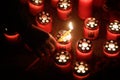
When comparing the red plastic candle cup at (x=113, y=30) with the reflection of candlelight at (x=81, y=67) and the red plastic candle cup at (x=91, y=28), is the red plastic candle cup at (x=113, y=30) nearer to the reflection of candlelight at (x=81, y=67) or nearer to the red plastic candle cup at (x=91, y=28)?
the red plastic candle cup at (x=91, y=28)

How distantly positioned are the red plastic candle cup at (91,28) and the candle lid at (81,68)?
38 centimetres

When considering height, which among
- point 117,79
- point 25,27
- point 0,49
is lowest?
point 117,79

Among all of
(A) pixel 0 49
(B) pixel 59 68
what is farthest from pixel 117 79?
(A) pixel 0 49

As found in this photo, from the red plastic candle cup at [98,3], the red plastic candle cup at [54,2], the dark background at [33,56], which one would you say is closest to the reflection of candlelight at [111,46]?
the dark background at [33,56]

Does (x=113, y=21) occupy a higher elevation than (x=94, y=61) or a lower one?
higher

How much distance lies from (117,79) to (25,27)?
966 millimetres

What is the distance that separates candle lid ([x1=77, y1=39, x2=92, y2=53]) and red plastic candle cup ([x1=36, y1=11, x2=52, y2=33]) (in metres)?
0.39

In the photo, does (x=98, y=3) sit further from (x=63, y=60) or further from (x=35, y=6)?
(x=63, y=60)

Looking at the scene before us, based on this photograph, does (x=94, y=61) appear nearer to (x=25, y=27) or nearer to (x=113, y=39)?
(x=113, y=39)

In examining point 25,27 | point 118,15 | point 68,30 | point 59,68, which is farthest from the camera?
point 118,15

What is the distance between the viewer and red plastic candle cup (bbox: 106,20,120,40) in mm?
3222

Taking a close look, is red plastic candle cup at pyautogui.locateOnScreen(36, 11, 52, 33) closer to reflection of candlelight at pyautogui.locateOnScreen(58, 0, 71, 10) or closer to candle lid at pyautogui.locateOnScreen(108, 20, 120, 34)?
reflection of candlelight at pyautogui.locateOnScreen(58, 0, 71, 10)

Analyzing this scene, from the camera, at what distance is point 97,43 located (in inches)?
133

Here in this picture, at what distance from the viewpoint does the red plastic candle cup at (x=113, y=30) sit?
322 cm
